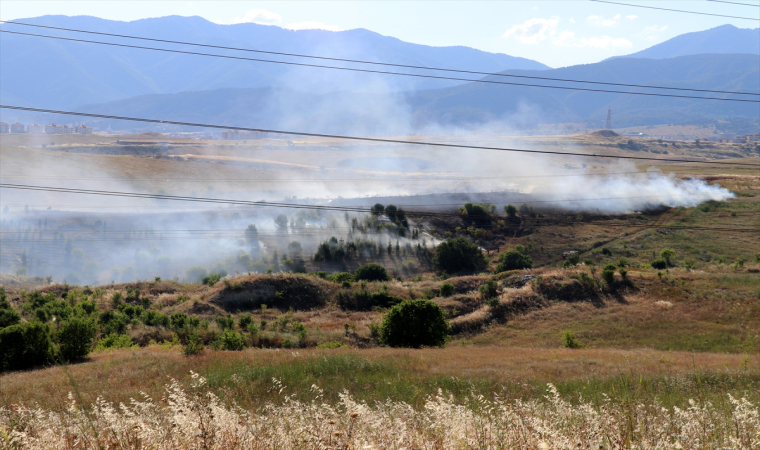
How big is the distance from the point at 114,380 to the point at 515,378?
12.2m

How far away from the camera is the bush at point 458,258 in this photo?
208 ft

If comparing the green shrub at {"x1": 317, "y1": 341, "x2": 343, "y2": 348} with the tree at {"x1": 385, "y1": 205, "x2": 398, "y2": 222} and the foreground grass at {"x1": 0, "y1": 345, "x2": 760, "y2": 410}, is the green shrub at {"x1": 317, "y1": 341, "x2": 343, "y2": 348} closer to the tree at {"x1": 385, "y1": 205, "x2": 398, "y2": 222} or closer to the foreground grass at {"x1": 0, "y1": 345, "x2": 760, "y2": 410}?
the foreground grass at {"x1": 0, "y1": 345, "x2": 760, "y2": 410}

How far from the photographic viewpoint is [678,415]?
6359mm

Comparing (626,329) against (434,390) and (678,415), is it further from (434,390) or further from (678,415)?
(678,415)

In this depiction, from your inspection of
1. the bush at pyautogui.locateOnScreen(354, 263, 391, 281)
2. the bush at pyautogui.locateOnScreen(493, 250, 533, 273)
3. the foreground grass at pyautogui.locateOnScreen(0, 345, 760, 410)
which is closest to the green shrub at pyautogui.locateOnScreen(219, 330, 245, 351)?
the foreground grass at pyautogui.locateOnScreen(0, 345, 760, 410)

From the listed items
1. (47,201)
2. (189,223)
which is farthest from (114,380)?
(47,201)

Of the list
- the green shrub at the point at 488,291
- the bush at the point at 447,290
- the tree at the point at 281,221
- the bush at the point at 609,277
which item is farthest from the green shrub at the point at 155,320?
the tree at the point at 281,221

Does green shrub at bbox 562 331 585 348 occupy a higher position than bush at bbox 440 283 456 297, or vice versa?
green shrub at bbox 562 331 585 348

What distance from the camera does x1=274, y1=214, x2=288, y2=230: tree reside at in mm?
79625

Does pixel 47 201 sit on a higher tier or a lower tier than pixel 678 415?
lower

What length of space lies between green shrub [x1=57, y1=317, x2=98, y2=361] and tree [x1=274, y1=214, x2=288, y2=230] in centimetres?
5653

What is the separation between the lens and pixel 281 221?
81.6 meters

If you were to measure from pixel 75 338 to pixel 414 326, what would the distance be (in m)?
16.4

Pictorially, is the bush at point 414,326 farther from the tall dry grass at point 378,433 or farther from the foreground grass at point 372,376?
the tall dry grass at point 378,433
